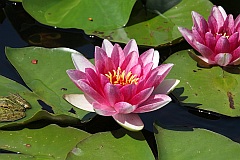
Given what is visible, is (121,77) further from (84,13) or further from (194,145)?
(84,13)

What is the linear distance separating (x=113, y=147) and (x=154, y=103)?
0.22 m

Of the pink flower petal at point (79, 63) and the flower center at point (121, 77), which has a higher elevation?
the pink flower petal at point (79, 63)

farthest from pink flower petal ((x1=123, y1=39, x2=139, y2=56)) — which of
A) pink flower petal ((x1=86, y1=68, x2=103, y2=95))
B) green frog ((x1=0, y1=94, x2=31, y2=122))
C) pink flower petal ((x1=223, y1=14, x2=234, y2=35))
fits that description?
pink flower petal ((x1=223, y1=14, x2=234, y2=35))

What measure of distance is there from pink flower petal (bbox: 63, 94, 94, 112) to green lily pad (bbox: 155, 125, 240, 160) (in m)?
0.27

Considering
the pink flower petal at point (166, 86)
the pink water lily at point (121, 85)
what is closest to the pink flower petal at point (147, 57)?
the pink water lily at point (121, 85)

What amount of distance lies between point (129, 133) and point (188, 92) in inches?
15.2

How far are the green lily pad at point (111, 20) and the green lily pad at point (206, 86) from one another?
22 centimetres

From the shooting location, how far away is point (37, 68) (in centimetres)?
218

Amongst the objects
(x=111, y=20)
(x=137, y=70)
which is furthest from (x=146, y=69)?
(x=111, y=20)

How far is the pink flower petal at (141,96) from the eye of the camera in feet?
5.94

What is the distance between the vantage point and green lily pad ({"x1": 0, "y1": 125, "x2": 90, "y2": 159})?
6.02ft

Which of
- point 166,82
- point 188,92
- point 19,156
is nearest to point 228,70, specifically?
point 188,92

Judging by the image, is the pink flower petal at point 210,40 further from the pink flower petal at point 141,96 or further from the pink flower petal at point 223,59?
the pink flower petal at point 141,96

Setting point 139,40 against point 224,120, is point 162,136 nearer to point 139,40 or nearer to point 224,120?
point 224,120
